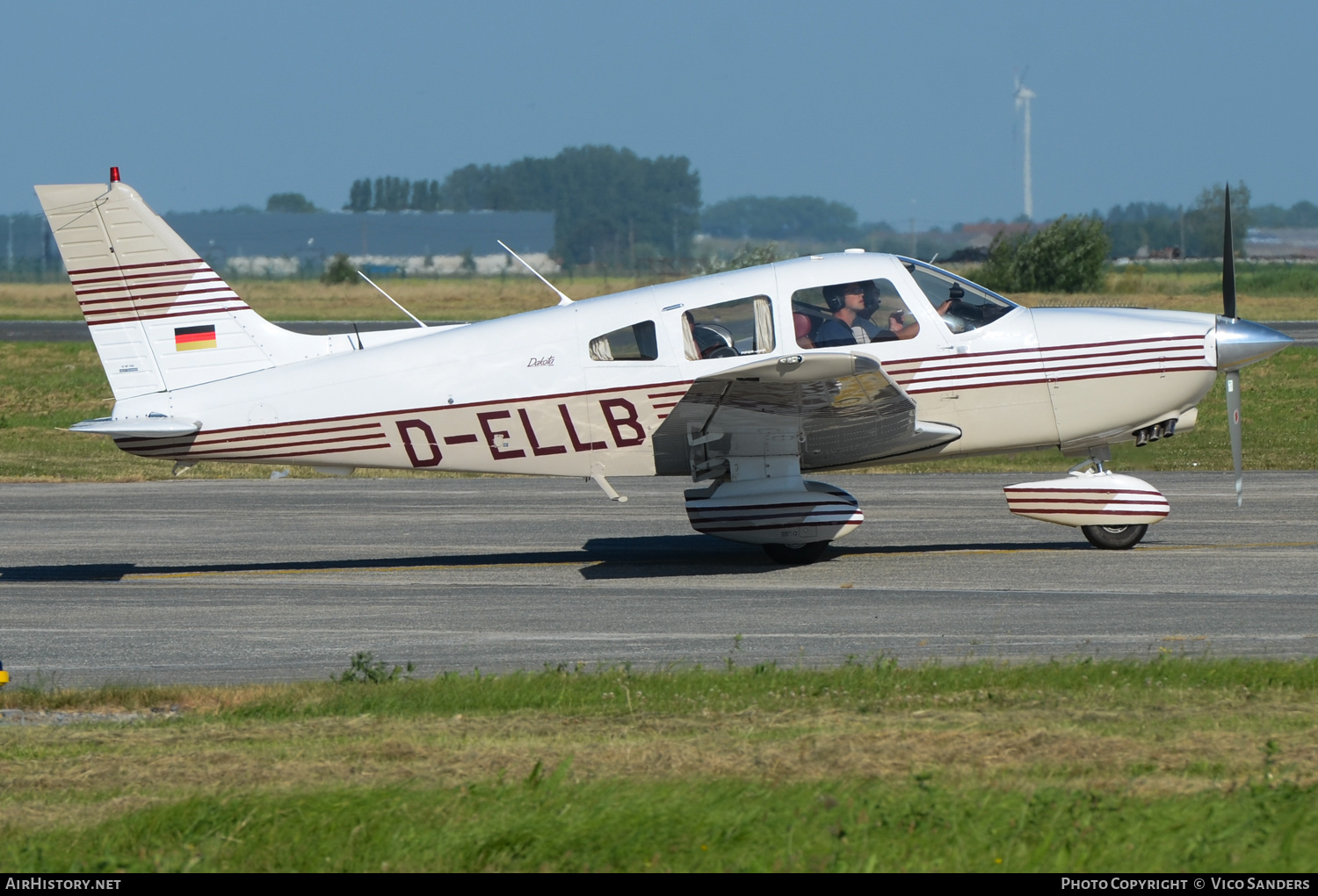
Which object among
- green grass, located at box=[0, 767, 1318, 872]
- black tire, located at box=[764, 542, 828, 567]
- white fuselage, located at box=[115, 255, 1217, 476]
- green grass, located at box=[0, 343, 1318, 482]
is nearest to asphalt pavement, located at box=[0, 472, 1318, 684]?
black tire, located at box=[764, 542, 828, 567]

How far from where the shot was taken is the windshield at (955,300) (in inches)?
476

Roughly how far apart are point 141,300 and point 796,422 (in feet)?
19.2

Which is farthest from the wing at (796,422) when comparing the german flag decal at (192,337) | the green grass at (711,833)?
the green grass at (711,833)

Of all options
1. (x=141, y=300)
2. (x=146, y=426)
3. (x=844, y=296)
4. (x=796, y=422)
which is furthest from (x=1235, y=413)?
(x=141, y=300)

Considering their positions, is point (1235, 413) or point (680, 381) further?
point (1235, 413)

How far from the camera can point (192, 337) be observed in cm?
1230

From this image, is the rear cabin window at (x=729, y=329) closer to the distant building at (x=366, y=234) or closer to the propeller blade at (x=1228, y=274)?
the propeller blade at (x=1228, y=274)

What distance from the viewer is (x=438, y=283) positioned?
Answer: 73.4 m

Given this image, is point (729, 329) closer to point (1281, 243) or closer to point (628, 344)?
point (628, 344)

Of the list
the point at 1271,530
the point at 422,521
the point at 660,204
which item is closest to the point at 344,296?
the point at 422,521

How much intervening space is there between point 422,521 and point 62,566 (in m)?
3.86

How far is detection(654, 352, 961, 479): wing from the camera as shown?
1124 cm

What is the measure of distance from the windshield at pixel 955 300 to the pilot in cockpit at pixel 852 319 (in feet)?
1.30

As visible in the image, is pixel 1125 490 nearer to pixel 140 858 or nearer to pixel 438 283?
pixel 140 858
